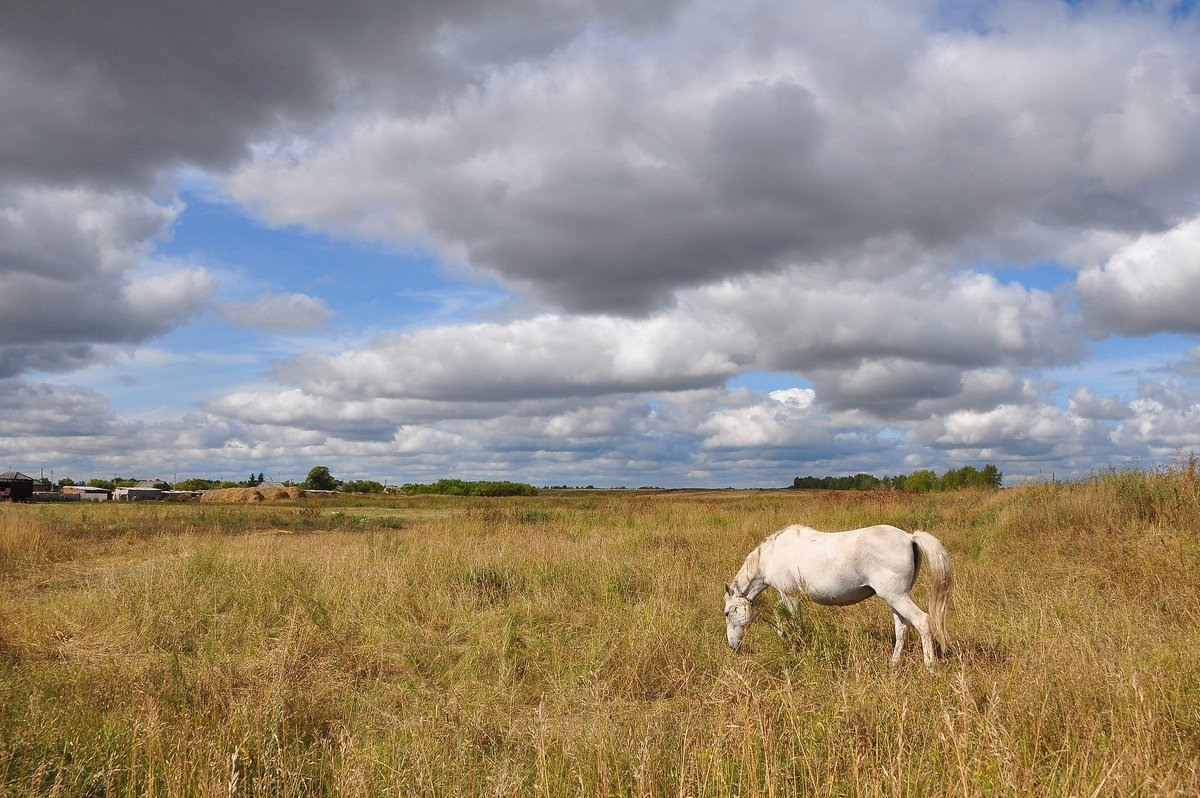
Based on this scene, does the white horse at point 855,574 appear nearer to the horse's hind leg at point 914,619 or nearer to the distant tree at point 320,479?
the horse's hind leg at point 914,619

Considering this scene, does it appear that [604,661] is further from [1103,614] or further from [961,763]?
[1103,614]

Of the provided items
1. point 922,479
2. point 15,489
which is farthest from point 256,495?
point 922,479

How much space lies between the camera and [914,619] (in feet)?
24.9

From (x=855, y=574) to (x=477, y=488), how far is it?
65642 mm

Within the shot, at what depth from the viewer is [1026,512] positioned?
17703 mm

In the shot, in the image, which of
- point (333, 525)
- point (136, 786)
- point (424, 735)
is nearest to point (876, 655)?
point (424, 735)

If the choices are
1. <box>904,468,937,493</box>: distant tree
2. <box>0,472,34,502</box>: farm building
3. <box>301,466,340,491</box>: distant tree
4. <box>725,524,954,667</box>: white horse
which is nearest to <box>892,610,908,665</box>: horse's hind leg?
<box>725,524,954,667</box>: white horse

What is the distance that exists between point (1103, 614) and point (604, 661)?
606 centimetres

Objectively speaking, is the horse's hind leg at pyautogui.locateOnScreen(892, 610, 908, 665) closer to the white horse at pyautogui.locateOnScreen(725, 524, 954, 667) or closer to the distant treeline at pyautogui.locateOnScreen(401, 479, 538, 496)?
the white horse at pyautogui.locateOnScreen(725, 524, 954, 667)

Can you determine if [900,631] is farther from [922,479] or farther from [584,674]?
[922,479]

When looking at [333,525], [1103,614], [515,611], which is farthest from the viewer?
[333,525]

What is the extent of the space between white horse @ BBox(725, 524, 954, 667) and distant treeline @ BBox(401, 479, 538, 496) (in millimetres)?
61290

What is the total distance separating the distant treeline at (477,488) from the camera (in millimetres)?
70562

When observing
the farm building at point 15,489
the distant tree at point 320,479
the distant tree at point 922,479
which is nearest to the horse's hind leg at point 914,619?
the distant tree at point 922,479
